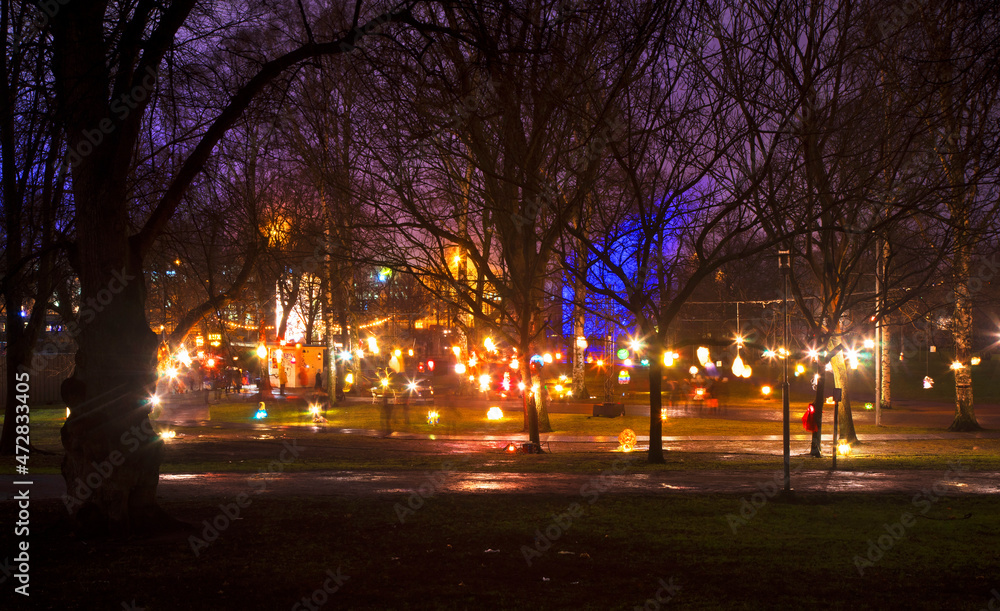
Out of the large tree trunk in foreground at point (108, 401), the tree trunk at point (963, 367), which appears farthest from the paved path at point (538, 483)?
the tree trunk at point (963, 367)

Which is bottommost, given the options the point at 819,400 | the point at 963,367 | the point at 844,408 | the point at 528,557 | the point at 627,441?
the point at 627,441

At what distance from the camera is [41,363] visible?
39.1 meters

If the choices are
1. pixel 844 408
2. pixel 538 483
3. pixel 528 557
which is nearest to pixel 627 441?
pixel 844 408

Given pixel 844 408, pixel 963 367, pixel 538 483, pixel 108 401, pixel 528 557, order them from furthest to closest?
1. pixel 963 367
2. pixel 844 408
3. pixel 538 483
4. pixel 108 401
5. pixel 528 557

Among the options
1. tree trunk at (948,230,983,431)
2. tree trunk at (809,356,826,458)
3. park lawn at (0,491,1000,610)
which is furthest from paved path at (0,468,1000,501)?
tree trunk at (948,230,983,431)

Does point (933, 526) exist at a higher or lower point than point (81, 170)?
lower

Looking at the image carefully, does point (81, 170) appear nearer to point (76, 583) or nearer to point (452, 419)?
point (76, 583)

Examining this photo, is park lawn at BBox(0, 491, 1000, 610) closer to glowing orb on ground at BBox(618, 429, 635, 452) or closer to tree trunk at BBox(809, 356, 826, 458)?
tree trunk at BBox(809, 356, 826, 458)

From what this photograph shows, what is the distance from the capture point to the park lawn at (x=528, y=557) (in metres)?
5.87

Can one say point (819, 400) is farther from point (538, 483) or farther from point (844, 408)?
point (538, 483)

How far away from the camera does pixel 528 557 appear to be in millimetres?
7109

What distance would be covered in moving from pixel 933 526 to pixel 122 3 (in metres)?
10.1

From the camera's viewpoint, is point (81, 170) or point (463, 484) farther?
point (463, 484)

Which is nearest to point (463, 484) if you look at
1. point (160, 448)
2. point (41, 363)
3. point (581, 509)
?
point (581, 509)
